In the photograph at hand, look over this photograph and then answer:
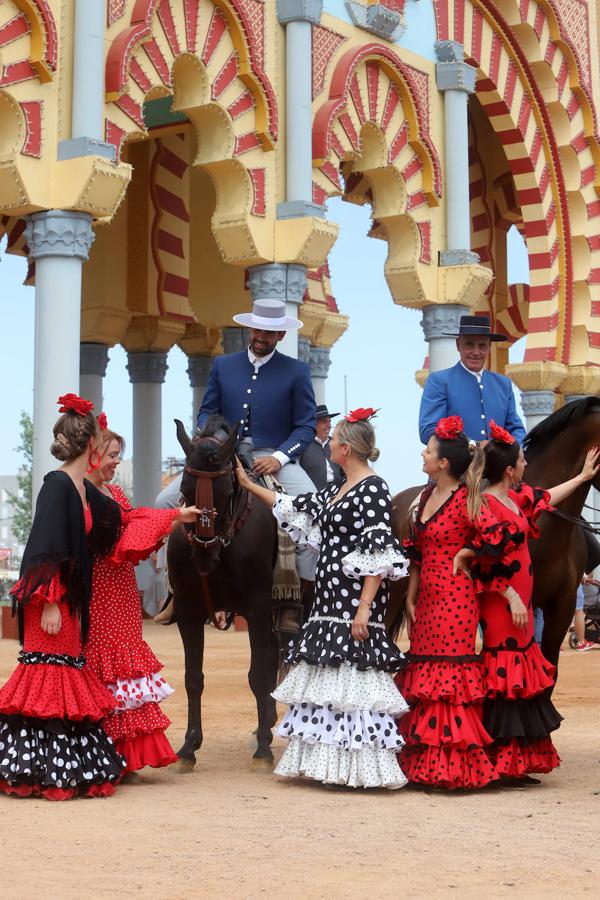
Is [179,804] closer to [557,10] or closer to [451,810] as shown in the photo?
[451,810]

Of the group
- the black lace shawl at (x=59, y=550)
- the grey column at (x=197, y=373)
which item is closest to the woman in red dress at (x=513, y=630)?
the black lace shawl at (x=59, y=550)

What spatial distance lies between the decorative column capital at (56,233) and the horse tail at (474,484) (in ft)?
23.5

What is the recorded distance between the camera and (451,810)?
20.0 feet

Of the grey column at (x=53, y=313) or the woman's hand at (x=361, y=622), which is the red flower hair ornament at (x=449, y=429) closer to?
the woman's hand at (x=361, y=622)

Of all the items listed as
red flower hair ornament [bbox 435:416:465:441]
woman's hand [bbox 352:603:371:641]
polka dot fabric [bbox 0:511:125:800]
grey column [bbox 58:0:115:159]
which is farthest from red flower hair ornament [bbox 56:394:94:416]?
grey column [bbox 58:0:115:159]

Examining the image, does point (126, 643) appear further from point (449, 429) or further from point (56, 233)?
point (56, 233)

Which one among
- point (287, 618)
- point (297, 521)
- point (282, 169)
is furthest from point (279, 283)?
point (297, 521)

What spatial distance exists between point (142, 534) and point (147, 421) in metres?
15.8

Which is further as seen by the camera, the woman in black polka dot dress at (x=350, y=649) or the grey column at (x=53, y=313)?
the grey column at (x=53, y=313)

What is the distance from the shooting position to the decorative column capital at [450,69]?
717 inches

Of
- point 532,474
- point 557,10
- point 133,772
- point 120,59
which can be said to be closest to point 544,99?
point 557,10

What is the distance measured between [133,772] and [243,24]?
1027 centimetres

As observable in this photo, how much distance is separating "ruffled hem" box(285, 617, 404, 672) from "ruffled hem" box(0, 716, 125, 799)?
112 centimetres

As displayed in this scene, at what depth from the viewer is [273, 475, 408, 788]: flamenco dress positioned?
6.56 metres
